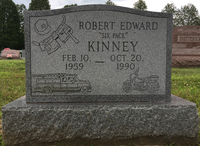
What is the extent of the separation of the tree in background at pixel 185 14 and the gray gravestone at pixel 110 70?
24651 millimetres

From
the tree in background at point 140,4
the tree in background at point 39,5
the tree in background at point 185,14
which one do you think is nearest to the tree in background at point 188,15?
the tree in background at point 185,14

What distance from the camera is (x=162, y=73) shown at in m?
2.41

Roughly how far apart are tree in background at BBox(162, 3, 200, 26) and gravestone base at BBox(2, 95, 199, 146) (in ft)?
81.8

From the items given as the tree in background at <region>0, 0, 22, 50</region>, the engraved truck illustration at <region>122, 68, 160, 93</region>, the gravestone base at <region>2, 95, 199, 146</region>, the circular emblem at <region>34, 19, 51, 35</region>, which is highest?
the tree in background at <region>0, 0, 22, 50</region>

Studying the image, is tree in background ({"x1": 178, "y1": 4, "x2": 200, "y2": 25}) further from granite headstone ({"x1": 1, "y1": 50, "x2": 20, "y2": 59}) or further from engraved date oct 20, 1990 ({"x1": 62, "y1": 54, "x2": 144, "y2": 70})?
engraved date oct 20, 1990 ({"x1": 62, "y1": 54, "x2": 144, "y2": 70})

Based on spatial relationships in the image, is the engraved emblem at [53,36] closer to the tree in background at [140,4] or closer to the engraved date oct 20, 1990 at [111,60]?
the engraved date oct 20, 1990 at [111,60]

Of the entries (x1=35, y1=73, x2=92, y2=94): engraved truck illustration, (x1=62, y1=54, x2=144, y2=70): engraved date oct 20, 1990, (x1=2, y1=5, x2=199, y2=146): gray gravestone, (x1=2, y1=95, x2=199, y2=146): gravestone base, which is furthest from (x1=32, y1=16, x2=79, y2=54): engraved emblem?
(x1=2, y1=95, x2=199, y2=146): gravestone base

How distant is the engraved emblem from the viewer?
7.68ft

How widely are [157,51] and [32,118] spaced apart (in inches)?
64.2

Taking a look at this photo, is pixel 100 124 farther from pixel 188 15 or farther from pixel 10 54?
pixel 188 15

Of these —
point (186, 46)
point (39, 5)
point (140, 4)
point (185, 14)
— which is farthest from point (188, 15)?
point (39, 5)

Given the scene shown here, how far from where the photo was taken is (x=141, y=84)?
2.39m

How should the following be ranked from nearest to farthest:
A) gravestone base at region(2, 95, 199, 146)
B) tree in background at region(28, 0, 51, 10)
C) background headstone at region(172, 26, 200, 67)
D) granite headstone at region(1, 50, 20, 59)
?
gravestone base at region(2, 95, 199, 146) → background headstone at region(172, 26, 200, 67) → granite headstone at region(1, 50, 20, 59) → tree in background at region(28, 0, 51, 10)

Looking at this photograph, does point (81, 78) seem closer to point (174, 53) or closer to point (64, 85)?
point (64, 85)
